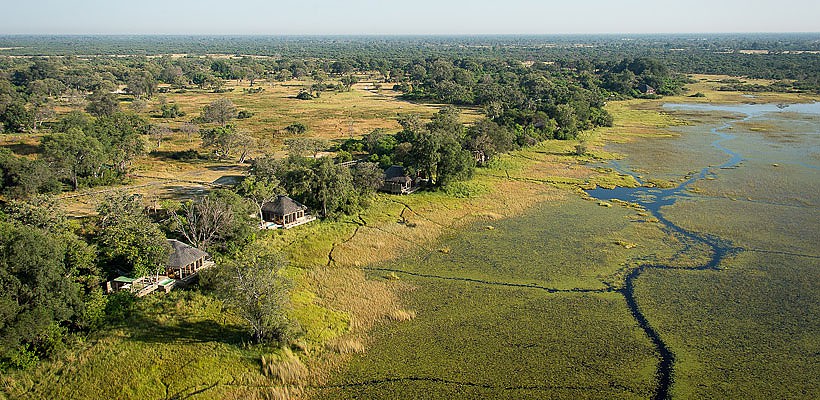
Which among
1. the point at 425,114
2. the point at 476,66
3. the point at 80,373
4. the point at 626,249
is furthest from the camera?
the point at 476,66

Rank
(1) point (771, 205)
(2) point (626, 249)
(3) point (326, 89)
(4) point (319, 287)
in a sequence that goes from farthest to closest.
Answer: (3) point (326, 89), (1) point (771, 205), (2) point (626, 249), (4) point (319, 287)

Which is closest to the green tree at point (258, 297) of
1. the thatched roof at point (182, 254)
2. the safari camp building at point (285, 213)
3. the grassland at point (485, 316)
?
the grassland at point (485, 316)

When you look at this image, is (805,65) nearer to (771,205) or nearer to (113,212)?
(771,205)

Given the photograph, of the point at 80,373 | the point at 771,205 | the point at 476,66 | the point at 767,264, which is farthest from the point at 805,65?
the point at 80,373

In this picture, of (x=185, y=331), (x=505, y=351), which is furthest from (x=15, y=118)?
(x=505, y=351)

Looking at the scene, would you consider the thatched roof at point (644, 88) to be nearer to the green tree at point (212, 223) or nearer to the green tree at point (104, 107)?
the green tree at point (104, 107)

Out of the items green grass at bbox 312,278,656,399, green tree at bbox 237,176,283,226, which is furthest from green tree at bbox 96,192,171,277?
green grass at bbox 312,278,656,399
